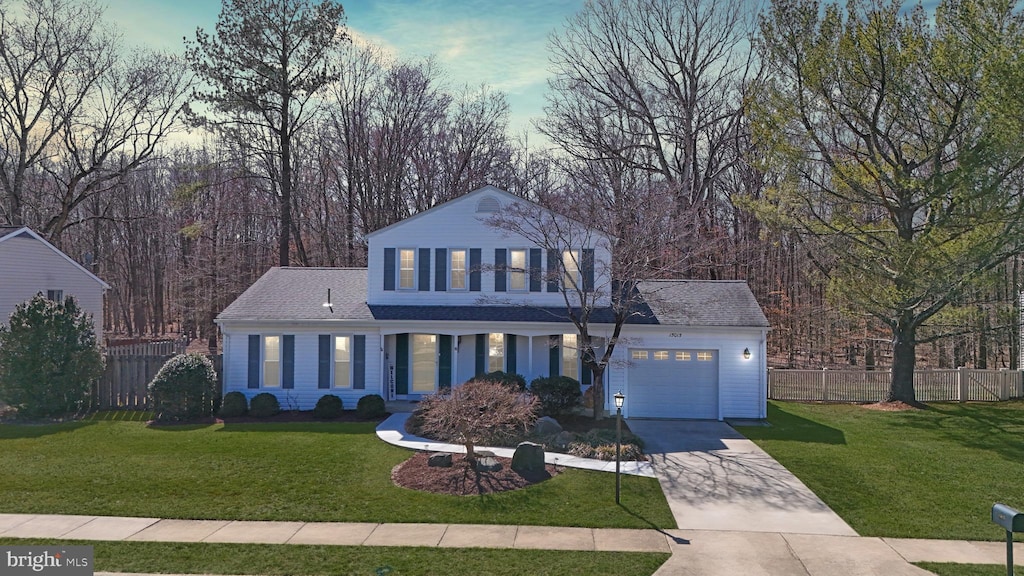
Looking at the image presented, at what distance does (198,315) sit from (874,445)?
32.7 meters

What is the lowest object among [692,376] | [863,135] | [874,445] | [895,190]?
[874,445]

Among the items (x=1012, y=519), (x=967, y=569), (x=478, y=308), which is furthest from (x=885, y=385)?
(x=1012, y=519)

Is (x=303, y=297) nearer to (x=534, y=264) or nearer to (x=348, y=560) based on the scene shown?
(x=534, y=264)

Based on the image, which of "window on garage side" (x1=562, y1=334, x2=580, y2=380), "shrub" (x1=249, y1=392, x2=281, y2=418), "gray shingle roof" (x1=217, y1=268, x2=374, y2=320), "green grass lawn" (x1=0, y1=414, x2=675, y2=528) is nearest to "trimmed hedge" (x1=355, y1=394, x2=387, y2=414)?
"green grass lawn" (x1=0, y1=414, x2=675, y2=528)

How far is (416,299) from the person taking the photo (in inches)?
787

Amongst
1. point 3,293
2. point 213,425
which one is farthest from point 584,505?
point 3,293

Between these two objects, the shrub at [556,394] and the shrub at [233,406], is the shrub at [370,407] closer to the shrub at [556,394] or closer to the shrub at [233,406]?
the shrub at [233,406]

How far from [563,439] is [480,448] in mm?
1874

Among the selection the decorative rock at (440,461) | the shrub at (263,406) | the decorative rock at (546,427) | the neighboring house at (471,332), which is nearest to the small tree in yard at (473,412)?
the decorative rock at (440,461)

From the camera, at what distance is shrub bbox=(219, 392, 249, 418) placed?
17688 millimetres

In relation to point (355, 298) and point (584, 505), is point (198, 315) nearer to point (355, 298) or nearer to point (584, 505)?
point (355, 298)

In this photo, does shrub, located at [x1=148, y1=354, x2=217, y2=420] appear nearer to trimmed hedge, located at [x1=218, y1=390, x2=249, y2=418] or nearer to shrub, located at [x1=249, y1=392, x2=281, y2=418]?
trimmed hedge, located at [x1=218, y1=390, x2=249, y2=418]

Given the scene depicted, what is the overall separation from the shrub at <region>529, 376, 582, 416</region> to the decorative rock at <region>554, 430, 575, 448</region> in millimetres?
2043

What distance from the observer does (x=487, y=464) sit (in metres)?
12.1
